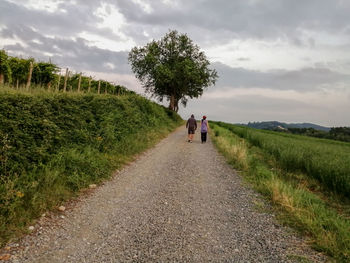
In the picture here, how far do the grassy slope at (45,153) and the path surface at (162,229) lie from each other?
0.50m

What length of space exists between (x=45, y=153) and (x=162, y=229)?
149 inches

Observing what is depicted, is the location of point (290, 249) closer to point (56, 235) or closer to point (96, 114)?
point (56, 235)

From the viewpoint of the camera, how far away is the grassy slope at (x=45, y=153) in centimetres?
412

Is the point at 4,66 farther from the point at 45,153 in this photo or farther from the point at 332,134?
the point at 332,134

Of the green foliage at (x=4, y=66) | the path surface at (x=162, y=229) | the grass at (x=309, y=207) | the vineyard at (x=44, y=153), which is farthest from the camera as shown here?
the green foliage at (x=4, y=66)

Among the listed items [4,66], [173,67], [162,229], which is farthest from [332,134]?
[4,66]

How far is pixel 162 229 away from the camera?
407 cm

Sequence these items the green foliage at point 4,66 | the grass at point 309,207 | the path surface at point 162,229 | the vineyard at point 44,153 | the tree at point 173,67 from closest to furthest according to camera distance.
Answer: the path surface at point 162,229 < the grass at point 309,207 < the vineyard at point 44,153 < the green foliage at point 4,66 < the tree at point 173,67

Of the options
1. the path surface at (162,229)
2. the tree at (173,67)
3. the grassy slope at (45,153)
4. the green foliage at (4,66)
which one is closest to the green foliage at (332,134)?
the tree at (173,67)

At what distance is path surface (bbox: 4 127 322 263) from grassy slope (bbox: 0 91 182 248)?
0.50 meters

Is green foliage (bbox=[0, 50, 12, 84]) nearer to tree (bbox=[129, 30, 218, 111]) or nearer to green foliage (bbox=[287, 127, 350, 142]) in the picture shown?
tree (bbox=[129, 30, 218, 111])

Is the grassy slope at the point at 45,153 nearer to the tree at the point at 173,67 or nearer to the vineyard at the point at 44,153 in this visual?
the vineyard at the point at 44,153

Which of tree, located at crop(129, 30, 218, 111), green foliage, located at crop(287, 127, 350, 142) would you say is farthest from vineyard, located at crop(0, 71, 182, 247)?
green foliage, located at crop(287, 127, 350, 142)

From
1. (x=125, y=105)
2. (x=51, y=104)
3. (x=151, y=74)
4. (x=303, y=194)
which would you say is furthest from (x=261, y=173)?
(x=151, y=74)
